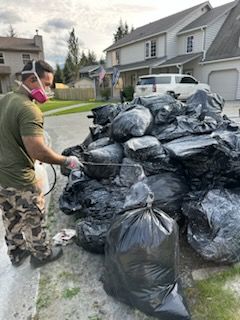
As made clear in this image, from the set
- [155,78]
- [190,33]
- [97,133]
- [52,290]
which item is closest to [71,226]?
[52,290]

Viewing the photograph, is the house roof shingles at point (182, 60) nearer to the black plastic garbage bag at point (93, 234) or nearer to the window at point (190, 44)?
the window at point (190, 44)

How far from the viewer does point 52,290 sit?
190cm

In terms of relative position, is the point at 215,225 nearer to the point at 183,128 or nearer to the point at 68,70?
the point at 183,128

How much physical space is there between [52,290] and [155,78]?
12625mm

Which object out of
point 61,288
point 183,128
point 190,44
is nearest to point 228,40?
point 190,44

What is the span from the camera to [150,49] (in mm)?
20656

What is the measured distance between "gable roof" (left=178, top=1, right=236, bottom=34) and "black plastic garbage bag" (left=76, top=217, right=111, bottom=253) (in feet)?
60.1

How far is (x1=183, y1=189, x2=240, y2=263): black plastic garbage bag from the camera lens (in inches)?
75.5

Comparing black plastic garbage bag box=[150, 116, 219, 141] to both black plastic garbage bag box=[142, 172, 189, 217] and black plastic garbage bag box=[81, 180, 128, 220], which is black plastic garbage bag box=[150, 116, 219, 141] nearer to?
black plastic garbage bag box=[142, 172, 189, 217]

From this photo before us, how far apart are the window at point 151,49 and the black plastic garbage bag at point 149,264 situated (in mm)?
20876

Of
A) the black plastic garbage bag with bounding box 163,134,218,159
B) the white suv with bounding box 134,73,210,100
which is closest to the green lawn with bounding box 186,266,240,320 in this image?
the black plastic garbage bag with bounding box 163,134,218,159

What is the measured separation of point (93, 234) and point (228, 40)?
1769 centimetres

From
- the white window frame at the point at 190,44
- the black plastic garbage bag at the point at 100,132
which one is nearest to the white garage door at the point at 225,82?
the white window frame at the point at 190,44

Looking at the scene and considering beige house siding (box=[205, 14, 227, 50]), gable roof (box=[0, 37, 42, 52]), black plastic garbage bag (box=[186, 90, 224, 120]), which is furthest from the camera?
gable roof (box=[0, 37, 42, 52])
